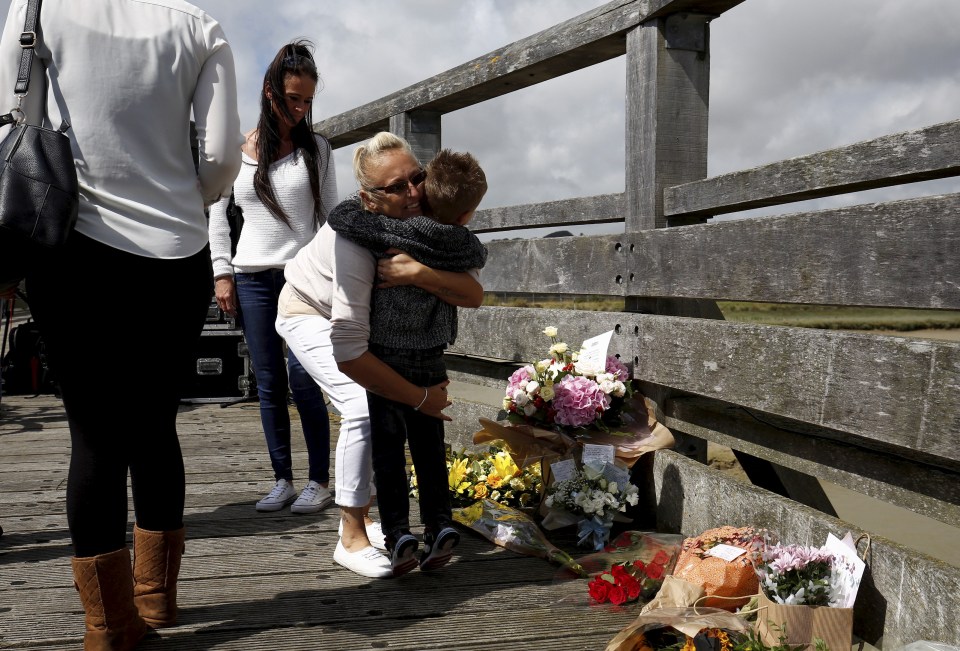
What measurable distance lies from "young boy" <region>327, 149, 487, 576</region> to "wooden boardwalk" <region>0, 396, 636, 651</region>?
0.20m

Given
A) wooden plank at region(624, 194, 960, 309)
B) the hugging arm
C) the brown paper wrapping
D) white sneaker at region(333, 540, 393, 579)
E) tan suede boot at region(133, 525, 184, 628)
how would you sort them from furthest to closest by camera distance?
white sneaker at region(333, 540, 393, 579) → the hugging arm → tan suede boot at region(133, 525, 184, 628) → wooden plank at region(624, 194, 960, 309) → the brown paper wrapping

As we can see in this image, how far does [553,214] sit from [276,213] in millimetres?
1367

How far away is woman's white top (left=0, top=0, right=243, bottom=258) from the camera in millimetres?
2230

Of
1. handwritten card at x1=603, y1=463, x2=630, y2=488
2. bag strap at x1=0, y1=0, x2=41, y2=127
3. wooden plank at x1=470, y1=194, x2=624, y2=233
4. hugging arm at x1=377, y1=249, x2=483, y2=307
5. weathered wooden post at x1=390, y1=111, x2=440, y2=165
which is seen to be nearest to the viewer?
bag strap at x1=0, y1=0, x2=41, y2=127

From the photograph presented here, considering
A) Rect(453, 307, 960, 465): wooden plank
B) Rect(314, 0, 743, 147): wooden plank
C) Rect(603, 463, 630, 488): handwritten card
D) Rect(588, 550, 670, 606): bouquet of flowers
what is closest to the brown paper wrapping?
Rect(453, 307, 960, 465): wooden plank

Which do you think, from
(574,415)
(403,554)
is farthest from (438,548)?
(574,415)

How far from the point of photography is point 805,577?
7.98ft

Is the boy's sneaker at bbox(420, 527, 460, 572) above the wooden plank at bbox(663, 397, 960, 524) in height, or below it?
below

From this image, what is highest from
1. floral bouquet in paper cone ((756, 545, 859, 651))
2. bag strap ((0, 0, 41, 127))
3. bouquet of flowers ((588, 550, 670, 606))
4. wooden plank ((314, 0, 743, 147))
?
wooden plank ((314, 0, 743, 147))

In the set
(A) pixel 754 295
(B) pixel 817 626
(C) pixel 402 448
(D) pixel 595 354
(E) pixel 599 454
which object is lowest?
(B) pixel 817 626

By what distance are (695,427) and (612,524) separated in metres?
0.49

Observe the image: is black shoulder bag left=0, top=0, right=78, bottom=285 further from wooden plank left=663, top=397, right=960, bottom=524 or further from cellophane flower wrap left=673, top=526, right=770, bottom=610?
wooden plank left=663, top=397, right=960, bottom=524

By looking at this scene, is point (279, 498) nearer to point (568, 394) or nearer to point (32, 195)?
point (568, 394)

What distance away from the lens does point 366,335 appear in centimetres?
282
